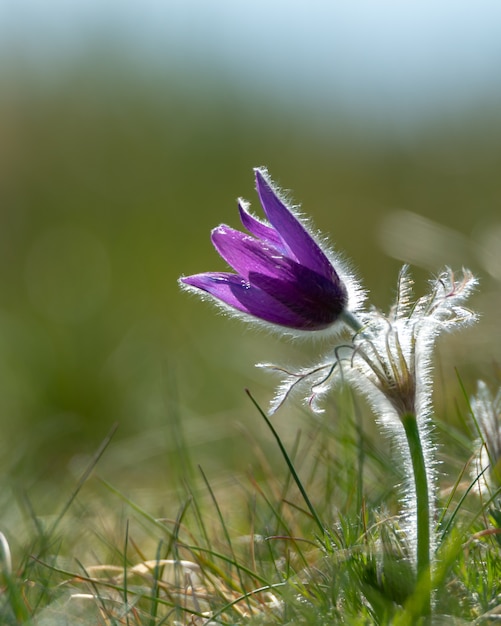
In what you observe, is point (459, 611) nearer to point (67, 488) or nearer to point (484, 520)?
point (484, 520)

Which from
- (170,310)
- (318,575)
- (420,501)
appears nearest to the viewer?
(420,501)

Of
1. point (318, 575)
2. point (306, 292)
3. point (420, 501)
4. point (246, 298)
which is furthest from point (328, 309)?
point (318, 575)

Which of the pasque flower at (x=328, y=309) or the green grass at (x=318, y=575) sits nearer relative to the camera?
the green grass at (x=318, y=575)

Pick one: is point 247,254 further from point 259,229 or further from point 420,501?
point 420,501

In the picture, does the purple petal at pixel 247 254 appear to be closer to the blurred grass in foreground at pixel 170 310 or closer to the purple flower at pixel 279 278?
the purple flower at pixel 279 278

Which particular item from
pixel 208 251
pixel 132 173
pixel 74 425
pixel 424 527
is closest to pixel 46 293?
pixel 208 251

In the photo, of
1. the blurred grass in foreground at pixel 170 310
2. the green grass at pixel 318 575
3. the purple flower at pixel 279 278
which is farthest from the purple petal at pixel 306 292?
the blurred grass in foreground at pixel 170 310

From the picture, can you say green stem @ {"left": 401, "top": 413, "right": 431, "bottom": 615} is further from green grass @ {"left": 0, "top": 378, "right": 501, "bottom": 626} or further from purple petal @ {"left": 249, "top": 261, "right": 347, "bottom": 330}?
purple petal @ {"left": 249, "top": 261, "right": 347, "bottom": 330}
